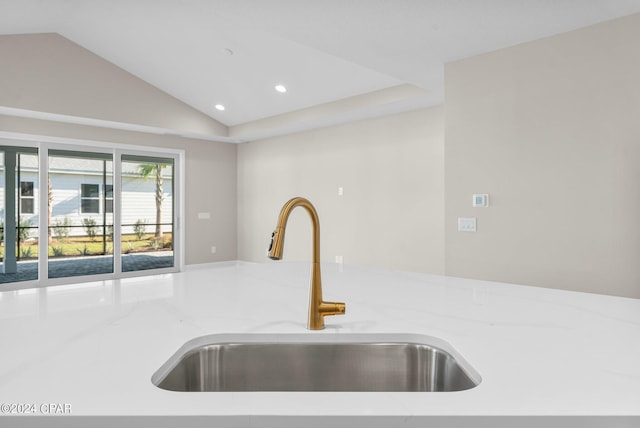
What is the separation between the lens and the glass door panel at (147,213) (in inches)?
251

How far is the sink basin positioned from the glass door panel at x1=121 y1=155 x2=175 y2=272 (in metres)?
5.93

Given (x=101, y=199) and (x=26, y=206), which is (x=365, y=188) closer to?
(x=101, y=199)

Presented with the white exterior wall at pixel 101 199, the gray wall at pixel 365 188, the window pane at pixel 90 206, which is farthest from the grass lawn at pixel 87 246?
the gray wall at pixel 365 188

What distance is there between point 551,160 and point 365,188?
2.82m

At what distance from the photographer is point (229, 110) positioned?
633cm

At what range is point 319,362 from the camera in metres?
1.02

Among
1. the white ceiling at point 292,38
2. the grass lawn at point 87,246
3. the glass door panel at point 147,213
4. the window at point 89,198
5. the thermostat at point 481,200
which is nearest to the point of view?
the white ceiling at point 292,38

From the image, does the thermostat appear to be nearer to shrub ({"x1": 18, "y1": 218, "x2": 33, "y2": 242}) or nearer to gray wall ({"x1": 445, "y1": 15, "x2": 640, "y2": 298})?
gray wall ({"x1": 445, "y1": 15, "x2": 640, "y2": 298})

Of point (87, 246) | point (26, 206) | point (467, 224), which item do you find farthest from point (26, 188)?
point (467, 224)

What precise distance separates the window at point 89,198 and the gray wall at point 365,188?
96.0 inches

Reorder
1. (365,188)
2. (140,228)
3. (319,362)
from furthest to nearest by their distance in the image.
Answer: (140,228), (365,188), (319,362)

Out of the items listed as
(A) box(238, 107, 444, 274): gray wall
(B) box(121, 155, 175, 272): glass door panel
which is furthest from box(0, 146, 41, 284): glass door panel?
(A) box(238, 107, 444, 274): gray wall

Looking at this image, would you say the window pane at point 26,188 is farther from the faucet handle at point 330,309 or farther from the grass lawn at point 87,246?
the faucet handle at point 330,309

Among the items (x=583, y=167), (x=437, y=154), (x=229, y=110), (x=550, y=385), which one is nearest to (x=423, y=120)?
(x=437, y=154)
